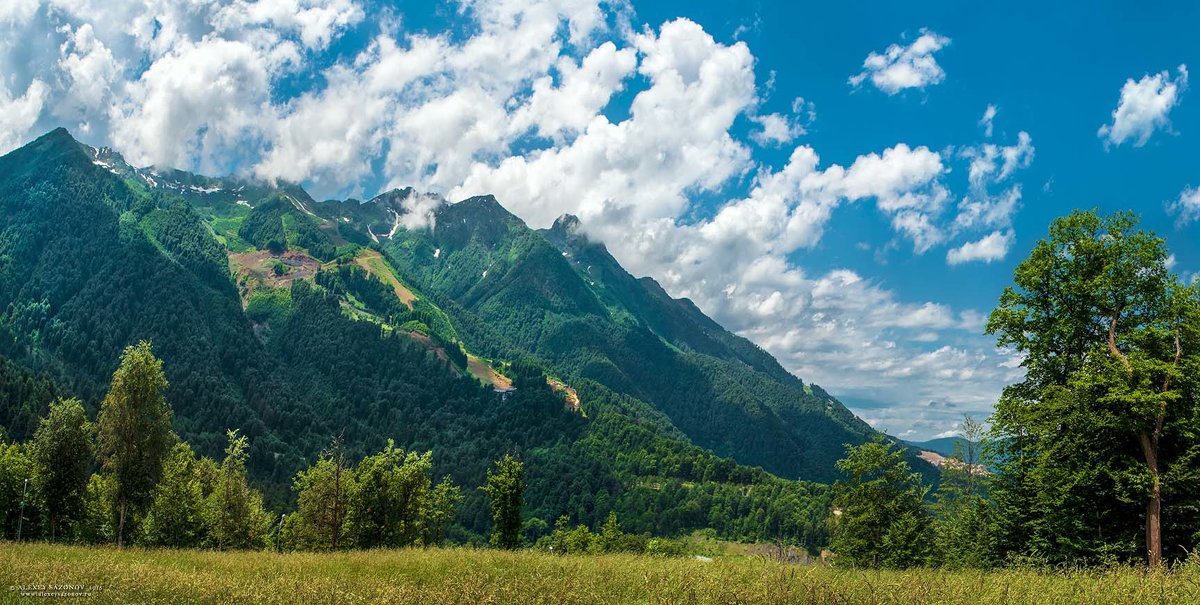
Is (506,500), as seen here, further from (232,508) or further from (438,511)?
(232,508)

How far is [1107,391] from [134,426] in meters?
47.6

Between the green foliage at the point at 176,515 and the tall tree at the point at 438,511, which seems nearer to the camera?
A: the green foliage at the point at 176,515

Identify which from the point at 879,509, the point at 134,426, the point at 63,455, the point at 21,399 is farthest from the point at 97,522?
the point at 21,399

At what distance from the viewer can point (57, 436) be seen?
43.7 m

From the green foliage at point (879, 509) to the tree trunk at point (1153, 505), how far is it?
752 inches

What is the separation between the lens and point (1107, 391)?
22.1 metres

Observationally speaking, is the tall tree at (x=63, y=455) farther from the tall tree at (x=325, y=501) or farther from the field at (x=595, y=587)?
the field at (x=595, y=587)

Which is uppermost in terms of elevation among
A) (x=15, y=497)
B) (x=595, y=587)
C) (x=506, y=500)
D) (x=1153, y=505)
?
(x=1153, y=505)

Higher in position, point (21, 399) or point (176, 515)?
point (21, 399)

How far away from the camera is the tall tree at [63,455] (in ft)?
143

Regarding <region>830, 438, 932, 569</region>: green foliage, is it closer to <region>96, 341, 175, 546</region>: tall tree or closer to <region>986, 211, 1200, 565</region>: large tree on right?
<region>986, 211, 1200, 565</region>: large tree on right

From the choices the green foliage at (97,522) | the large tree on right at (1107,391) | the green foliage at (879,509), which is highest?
the large tree on right at (1107,391)

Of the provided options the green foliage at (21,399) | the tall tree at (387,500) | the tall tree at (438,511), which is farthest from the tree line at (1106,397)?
the green foliage at (21,399)

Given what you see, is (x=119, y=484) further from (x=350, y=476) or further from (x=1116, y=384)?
(x=1116, y=384)
